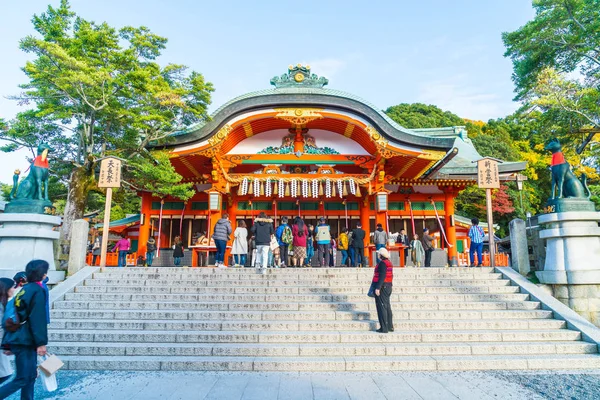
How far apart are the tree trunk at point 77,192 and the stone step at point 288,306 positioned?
5201mm

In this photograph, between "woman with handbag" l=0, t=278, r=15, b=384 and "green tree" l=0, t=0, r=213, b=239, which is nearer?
"woman with handbag" l=0, t=278, r=15, b=384

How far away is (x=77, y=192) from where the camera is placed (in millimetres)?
11391

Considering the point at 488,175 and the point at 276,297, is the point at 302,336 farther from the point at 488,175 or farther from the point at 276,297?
the point at 488,175

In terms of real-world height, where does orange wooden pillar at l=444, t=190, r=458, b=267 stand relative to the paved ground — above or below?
above

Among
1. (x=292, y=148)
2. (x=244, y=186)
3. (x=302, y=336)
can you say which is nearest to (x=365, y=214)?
(x=292, y=148)

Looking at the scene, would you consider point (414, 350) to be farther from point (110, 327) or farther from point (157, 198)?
point (157, 198)

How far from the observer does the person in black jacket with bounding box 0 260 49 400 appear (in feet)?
10.7

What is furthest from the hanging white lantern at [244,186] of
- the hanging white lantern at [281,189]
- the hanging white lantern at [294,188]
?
the hanging white lantern at [294,188]

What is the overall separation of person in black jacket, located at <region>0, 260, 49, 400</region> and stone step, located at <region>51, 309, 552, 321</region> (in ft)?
10.7

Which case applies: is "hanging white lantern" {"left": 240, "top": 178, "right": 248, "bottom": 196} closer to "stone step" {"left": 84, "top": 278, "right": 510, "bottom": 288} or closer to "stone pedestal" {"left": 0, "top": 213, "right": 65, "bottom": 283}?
"stone step" {"left": 84, "top": 278, "right": 510, "bottom": 288}

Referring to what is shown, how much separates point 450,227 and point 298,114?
27.6ft

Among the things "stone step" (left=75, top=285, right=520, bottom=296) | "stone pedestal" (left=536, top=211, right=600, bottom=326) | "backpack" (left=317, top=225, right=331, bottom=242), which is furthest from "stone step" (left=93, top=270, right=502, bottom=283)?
"backpack" (left=317, top=225, right=331, bottom=242)

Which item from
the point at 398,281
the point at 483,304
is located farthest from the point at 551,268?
the point at 398,281

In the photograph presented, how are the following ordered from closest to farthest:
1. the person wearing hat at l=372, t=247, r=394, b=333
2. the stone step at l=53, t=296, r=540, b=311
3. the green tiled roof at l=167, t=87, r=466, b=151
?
the person wearing hat at l=372, t=247, r=394, b=333 < the stone step at l=53, t=296, r=540, b=311 < the green tiled roof at l=167, t=87, r=466, b=151
